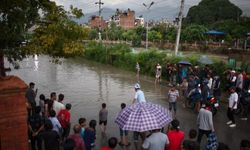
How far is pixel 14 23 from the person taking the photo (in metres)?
9.38

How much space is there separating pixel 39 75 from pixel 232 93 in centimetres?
1960

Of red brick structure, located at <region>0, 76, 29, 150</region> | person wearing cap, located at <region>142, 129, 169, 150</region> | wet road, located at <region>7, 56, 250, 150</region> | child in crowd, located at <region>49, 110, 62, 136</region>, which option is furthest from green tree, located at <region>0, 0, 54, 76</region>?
person wearing cap, located at <region>142, 129, 169, 150</region>

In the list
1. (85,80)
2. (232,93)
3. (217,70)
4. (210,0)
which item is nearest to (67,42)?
(232,93)

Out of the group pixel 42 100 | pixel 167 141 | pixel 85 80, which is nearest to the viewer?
pixel 167 141

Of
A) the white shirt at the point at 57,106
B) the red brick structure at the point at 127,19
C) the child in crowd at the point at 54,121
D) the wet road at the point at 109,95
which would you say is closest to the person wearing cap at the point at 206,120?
the wet road at the point at 109,95

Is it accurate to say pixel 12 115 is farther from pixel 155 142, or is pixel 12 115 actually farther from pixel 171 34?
pixel 171 34

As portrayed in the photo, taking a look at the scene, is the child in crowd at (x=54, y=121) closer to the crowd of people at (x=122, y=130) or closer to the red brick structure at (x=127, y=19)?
the crowd of people at (x=122, y=130)

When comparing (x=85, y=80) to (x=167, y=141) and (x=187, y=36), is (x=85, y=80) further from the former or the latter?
(x=187, y=36)

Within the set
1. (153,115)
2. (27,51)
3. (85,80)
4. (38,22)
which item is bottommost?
(85,80)

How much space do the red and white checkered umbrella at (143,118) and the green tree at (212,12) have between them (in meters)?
88.6

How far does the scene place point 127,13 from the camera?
118 meters

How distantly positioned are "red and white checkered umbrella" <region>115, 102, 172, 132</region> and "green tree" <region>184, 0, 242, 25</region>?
88610mm

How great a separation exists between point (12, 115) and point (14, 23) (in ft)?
10.7

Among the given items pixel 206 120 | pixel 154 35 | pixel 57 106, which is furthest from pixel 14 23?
pixel 154 35
